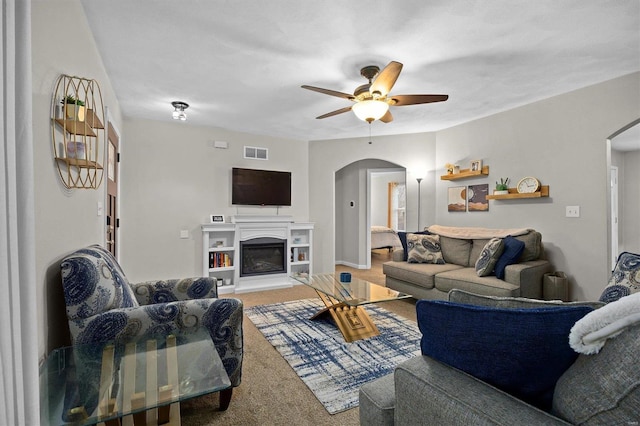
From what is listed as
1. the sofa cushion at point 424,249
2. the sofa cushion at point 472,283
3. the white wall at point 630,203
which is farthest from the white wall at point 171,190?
the white wall at point 630,203

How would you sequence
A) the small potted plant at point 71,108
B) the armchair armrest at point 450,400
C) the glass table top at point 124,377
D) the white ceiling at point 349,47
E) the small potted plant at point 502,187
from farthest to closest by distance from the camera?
the small potted plant at point 502,187 → the white ceiling at point 349,47 → the small potted plant at point 71,108 → the glass table top at point 124,377 → the armchair armrest at point 450,400

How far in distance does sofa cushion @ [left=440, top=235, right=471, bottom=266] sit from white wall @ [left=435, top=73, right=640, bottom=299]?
57cm

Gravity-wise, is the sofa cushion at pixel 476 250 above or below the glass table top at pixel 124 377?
above

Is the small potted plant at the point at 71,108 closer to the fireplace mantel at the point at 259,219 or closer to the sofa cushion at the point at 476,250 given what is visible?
the fireplace mantel at the point at 259,219

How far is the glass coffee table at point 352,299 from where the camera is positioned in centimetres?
268

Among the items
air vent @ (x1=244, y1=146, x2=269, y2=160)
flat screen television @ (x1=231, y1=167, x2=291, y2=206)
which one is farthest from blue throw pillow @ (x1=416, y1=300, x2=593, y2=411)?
air vent @ (x1=244, y1=146, x2=269, y2=160)

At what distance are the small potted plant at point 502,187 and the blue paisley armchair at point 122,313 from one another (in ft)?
12.0

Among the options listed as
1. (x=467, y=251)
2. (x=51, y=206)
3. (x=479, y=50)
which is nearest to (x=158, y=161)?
(x=51, y=206)

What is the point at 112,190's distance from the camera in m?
3.50

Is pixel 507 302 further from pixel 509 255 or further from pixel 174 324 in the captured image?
pixel 509 255

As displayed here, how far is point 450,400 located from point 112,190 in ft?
12.7

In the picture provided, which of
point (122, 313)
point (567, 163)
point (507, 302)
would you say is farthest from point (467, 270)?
point (122, 313)

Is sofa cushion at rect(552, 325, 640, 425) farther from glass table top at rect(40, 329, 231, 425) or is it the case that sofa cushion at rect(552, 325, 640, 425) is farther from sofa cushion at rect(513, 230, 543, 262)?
sofa cushion at rect(513, 230, 543, 262)

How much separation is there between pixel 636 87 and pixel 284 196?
4370mm
